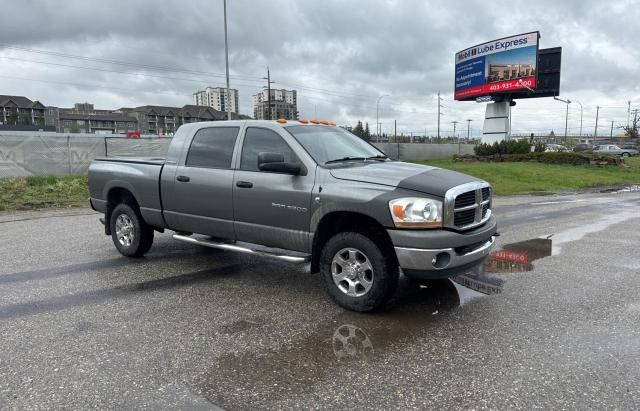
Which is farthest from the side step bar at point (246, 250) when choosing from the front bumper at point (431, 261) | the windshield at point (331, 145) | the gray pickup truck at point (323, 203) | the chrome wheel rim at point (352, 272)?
the front bumper at point (431, 261)

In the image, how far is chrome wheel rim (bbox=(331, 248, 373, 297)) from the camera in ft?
15.6

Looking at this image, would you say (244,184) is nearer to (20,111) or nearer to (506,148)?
(506,148)

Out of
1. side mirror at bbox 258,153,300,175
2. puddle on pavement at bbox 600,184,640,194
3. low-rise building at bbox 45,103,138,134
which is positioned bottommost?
puddle on pavement at bbox 600,184,640,194

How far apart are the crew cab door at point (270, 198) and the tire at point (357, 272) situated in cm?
37

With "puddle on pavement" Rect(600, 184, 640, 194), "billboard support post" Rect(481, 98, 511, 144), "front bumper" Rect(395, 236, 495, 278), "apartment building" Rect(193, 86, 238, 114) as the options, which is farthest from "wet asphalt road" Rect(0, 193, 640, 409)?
"apartment building" Rect(193, 86, 238, 114)

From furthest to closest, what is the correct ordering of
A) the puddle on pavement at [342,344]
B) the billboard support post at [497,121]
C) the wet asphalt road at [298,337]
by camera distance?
the billboard support post at [497,121] < the puddle on pavement at [342,344] < the wet asphalt road at [298,337]

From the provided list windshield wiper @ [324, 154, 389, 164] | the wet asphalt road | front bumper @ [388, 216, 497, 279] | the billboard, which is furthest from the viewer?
the billboard

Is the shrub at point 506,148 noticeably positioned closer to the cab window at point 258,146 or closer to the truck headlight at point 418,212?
the cab window at point 258,146

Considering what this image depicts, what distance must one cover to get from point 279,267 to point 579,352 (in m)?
3.80

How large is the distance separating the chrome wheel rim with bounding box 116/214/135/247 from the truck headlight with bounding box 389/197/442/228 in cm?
423

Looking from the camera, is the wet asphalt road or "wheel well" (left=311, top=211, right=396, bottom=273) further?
"wheel well" (left=311, top=211, right=396, bottom=273)

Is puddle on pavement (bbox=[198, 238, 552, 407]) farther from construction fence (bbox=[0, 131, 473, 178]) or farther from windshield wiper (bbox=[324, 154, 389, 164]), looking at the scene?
construction fence (bbox=[0, 131, 473, 178])

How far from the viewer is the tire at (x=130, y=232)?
6.94m

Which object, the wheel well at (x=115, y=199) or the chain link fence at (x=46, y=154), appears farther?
the chain link fence at (x=46, y=154)
